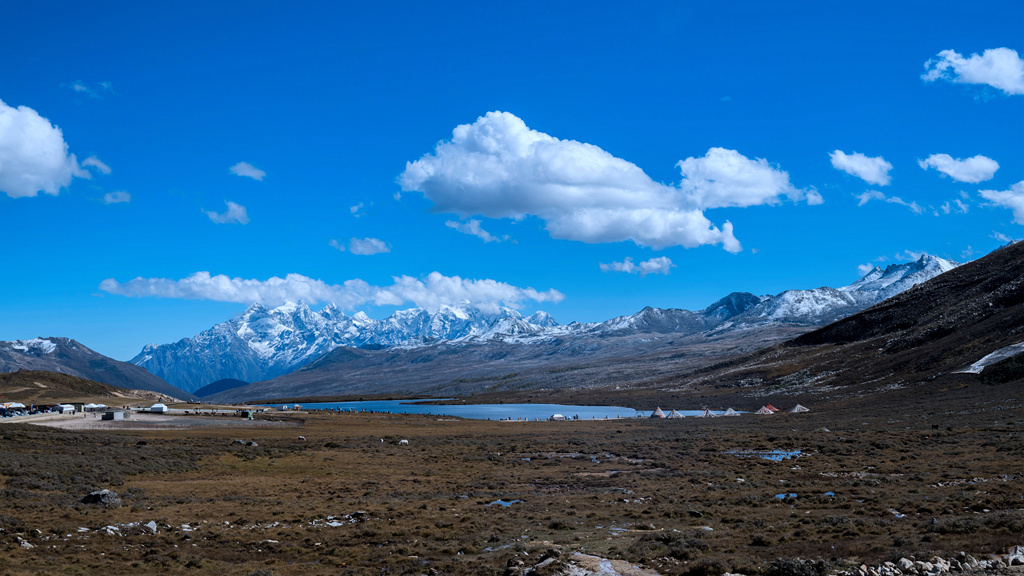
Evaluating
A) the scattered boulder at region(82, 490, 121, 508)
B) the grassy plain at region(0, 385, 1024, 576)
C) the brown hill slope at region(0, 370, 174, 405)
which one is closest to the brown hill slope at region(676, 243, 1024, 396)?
the grassy plain at region(0, 385, 1024, 576)

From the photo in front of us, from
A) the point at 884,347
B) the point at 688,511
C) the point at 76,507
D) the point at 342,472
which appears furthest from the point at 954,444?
the point at 884,347

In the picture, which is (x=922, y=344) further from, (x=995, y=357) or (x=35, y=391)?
(x=35, y=391)

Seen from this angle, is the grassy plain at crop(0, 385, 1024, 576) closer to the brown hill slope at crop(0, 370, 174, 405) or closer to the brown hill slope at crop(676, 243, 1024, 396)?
the brown hill slope at crop(676, 243, 1024, 396)

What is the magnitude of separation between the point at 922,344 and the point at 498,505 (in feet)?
462

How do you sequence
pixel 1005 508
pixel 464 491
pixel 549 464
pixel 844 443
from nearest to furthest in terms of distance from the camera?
pixel 1005 508, pixel 464 491, pixel 549 464, pixel 844 443

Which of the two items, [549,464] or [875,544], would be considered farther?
[549,464]

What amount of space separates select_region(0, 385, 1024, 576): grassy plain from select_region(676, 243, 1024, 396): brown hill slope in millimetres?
56251

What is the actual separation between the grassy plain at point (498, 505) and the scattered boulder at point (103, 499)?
0.64m

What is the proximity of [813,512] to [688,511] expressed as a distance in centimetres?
552

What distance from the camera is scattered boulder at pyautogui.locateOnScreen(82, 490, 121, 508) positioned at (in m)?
34.5

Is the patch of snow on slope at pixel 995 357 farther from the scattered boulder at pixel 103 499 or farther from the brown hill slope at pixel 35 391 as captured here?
the brown hill slope at pixel 35 391

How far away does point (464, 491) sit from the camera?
43.0 meters

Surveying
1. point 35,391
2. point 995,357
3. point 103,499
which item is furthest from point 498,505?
point 35,391

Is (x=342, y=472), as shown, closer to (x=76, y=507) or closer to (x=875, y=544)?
(x=76, y=507)
